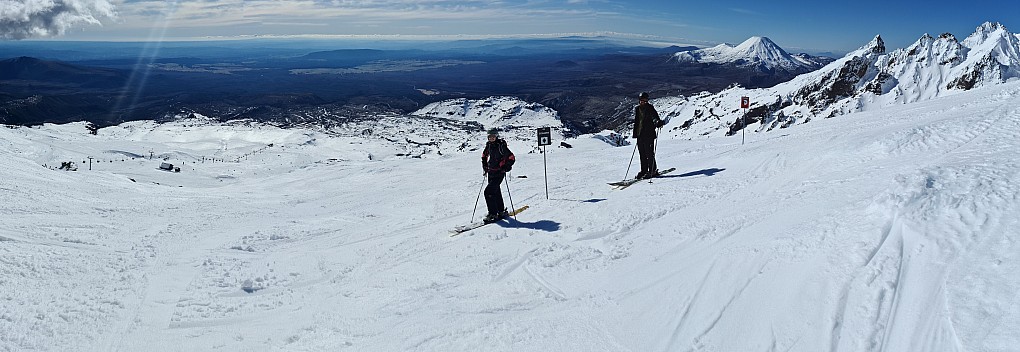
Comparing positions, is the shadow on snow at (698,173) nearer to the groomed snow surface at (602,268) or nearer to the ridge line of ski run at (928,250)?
the groomed snow surface at (602,268)

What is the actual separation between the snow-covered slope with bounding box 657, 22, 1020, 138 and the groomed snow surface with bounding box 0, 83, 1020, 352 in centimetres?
6697

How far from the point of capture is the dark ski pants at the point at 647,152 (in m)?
13.1

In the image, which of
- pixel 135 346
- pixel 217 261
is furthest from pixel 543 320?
pixel 217 261

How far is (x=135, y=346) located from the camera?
5895mm

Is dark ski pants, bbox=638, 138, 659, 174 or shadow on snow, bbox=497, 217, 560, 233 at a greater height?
dark ski pants, bbox=638, 138, 659, 174

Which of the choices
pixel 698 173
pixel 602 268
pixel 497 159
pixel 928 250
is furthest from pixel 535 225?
pixel 928 250

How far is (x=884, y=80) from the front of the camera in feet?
264

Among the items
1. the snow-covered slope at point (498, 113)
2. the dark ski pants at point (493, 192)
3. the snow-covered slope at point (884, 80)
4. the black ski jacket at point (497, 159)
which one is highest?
the black ski jacket at point (497, 159)

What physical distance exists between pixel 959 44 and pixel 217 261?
342ft

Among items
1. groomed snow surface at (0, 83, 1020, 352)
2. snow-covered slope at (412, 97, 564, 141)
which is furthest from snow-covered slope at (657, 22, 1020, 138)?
snow-covered slope at (412, 97, 564, 141)

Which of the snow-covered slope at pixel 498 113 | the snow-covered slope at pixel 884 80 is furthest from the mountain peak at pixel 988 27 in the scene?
the snow-covered slope at pixel 498 113

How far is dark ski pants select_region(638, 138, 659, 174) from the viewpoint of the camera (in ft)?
43.1

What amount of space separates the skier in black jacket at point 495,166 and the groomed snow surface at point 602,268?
0.48m

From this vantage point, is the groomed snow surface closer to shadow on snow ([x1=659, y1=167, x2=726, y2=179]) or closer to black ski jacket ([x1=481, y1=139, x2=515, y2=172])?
shadow on snow ([x1=659, y1=167, x2=726, y2=179])
